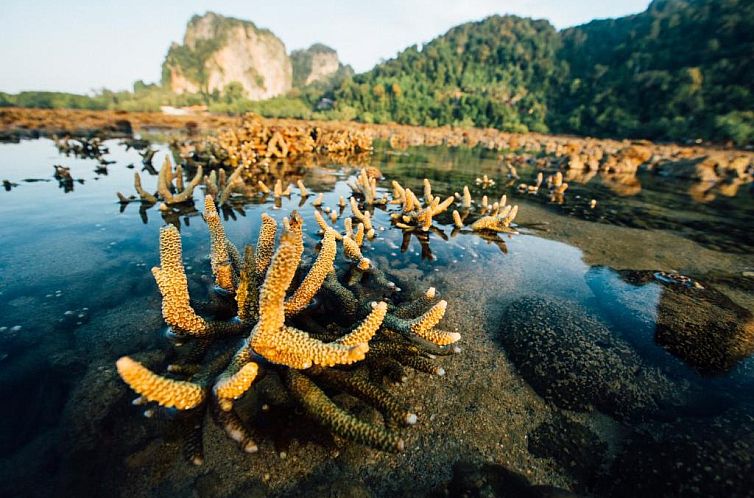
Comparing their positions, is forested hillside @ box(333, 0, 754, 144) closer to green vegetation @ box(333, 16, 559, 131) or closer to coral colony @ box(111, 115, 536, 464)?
green vegetation @ box(333, 16, 559, 131)

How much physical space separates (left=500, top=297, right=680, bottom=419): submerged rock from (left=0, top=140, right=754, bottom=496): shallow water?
2 cm

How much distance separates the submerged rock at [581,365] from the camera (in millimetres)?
2615

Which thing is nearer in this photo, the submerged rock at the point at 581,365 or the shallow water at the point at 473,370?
the shallow water at the point at 473,370

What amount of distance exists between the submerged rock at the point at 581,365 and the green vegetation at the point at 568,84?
5233cm

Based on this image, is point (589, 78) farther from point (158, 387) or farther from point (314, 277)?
point (158, 387)

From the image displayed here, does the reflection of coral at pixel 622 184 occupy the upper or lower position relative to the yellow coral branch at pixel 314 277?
lower

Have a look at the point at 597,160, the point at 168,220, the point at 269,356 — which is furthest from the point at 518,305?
the point at 597,160

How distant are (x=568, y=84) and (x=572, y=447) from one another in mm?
117685

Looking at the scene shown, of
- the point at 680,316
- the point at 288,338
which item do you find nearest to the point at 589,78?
the point at 680,316

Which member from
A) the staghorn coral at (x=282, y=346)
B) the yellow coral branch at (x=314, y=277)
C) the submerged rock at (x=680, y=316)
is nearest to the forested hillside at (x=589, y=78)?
the submerged rock at (x=680, y=316)

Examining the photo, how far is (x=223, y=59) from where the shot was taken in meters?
167

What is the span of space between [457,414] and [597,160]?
25118mm

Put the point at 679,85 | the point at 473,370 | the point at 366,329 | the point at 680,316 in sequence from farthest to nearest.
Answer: the point at 679,85
the point at 680,316
the point at 473,370
the point at 366,329

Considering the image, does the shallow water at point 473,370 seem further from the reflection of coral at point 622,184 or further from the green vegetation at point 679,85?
the green vegetation at point 679,85
